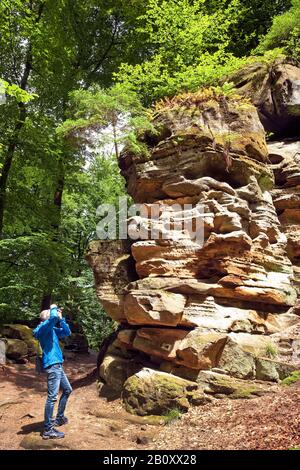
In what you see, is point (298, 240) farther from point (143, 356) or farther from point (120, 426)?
point (120, 426)

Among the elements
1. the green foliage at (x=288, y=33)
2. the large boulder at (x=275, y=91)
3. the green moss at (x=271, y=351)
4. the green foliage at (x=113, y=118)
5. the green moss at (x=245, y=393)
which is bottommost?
the green moss at (x=245, y=393)

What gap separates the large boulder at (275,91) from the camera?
36.8ft

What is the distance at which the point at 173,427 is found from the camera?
6.34 metres

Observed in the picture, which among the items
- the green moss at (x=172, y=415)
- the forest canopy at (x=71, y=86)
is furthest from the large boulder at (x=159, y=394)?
the forest canopy at (x=71, y=86)

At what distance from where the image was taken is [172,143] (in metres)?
9.71

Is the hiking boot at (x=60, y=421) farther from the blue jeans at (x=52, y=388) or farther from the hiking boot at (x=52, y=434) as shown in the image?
the hiking boot at (x=52, y=434)

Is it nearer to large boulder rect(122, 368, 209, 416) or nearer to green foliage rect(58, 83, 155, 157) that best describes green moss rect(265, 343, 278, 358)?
large boulder rect(122, 368, 209, 416)

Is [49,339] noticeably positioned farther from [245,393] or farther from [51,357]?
[245,393]

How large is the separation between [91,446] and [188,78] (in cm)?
974

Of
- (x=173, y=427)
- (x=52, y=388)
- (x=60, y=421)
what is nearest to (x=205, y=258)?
(x=173, y=427)

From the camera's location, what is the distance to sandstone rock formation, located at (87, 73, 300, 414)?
7.60 m

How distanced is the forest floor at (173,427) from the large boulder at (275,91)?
8.41 meters

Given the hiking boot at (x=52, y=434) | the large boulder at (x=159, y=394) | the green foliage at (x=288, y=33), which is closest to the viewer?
Answer: the hiking boot at (x=52, y=434)

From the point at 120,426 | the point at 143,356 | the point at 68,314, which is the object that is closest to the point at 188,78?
the point at 143,356
